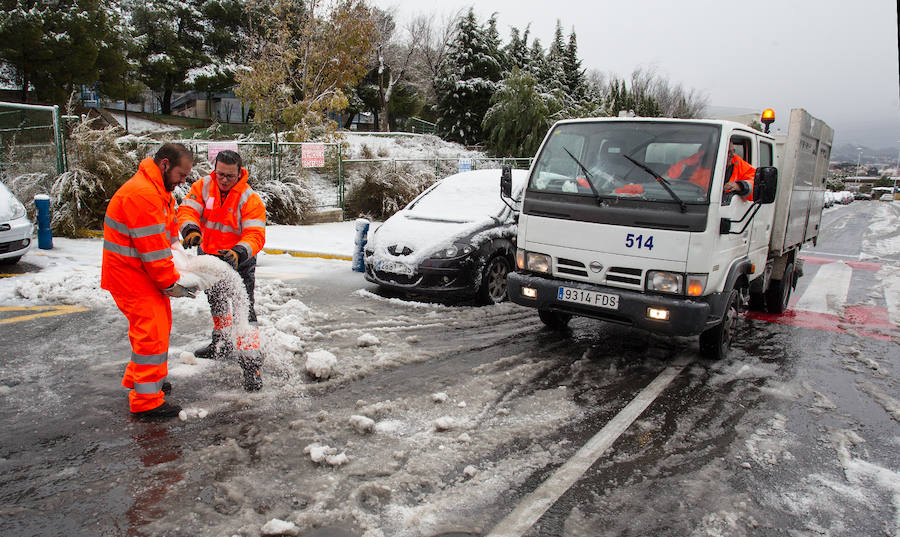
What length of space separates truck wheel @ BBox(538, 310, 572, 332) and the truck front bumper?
0.94 m

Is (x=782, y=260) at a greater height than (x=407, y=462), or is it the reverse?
(x=782, y=260)

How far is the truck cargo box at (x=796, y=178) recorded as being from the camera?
672 centimetres

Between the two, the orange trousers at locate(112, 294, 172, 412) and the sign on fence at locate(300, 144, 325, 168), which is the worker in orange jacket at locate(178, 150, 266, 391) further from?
the sign on fence at locate(300, 144, 325, 168)

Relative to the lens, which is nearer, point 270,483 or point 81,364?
point 270,483

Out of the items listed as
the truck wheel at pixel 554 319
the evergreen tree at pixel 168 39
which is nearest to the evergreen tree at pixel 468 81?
the evergreen tree at pixel 168 39

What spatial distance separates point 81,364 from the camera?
5.00 metres

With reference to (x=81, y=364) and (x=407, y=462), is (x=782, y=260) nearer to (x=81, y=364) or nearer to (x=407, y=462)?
(x=407, y=462)

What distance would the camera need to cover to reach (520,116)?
29750mm

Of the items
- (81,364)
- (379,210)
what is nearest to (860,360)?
(81,364)

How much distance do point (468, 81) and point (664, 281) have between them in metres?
36.5

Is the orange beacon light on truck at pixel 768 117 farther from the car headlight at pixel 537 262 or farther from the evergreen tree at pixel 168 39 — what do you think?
the evergreen tree at pixel 168 39

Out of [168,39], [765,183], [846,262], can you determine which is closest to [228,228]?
[765,183]

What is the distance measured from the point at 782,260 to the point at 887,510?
4.86 metres

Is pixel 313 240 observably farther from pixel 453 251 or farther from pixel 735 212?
pixel 735 212
